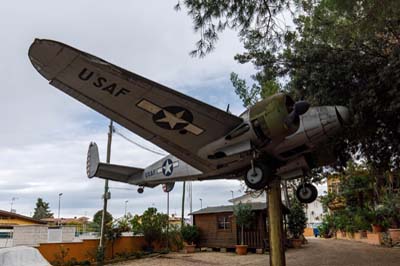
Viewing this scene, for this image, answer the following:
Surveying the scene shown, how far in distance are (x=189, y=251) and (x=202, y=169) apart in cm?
1298

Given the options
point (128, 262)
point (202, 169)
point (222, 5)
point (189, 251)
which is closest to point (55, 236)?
point (128, 262)

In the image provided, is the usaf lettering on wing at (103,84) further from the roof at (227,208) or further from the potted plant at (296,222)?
the potted plant at (296,222)

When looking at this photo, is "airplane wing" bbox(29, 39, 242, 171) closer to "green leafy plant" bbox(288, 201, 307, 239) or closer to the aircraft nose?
the aircraft nose

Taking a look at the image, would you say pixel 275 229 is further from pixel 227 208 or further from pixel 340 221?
pixel 340 221

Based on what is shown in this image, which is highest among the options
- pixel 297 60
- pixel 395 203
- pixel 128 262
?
pixel 297 60

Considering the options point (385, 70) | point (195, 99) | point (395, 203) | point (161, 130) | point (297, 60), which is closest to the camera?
point (195, 99)

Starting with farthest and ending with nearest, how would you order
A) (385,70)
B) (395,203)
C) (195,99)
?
(395,203) < (385,70) < (195,99)

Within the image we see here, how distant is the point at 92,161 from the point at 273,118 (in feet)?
20.3

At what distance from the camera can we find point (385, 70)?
8531 millimetres

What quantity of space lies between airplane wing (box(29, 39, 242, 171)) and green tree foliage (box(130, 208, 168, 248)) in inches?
544

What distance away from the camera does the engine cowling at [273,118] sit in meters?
6.39

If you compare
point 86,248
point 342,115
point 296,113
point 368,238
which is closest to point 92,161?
point 296,113

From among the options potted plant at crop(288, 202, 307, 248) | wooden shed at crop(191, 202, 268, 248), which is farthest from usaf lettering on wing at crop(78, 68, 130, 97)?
potted plant at crop(288, 202, 307, 248)

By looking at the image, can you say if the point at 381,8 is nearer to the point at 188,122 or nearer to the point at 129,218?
the point at 188,122
